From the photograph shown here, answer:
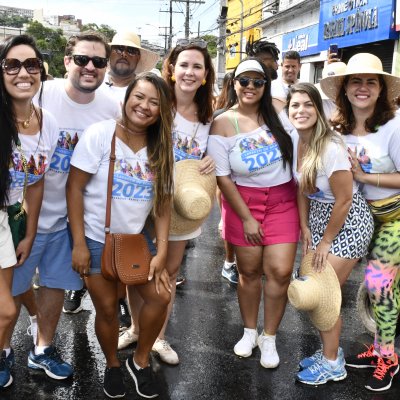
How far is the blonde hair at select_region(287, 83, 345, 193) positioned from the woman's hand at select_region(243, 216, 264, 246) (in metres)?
0.40

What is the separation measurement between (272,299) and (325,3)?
18200 millimetres

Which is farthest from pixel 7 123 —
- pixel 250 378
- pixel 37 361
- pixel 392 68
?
pixel 392 68

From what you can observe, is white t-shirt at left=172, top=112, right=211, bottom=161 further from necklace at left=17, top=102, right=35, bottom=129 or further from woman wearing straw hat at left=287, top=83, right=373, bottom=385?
necklace at left=17, top=102, right=35, bottom=129

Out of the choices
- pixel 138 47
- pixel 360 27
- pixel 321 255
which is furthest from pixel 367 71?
pixel 360 27

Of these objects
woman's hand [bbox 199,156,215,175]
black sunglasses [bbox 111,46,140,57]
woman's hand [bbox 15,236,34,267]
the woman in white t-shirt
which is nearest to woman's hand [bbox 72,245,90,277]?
the woman in white t-shirt

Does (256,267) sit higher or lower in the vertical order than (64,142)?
lower

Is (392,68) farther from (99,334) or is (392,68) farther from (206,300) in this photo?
(99,334)

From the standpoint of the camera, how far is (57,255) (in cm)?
306

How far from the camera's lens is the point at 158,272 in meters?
2.89

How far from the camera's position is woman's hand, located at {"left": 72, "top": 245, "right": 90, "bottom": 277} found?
273cm

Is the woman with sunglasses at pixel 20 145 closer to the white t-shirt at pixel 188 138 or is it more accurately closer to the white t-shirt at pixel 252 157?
the white t-shirt at pixel 188 138

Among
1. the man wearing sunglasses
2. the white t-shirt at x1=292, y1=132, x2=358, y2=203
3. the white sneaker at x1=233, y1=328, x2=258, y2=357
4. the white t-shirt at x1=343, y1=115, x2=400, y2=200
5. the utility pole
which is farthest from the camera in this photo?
the utility pole

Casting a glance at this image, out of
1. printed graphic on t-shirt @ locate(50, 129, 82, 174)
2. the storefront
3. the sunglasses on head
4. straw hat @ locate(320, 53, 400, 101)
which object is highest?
the storefront

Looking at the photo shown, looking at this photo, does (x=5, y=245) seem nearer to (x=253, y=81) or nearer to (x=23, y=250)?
(x=23, y=250)
